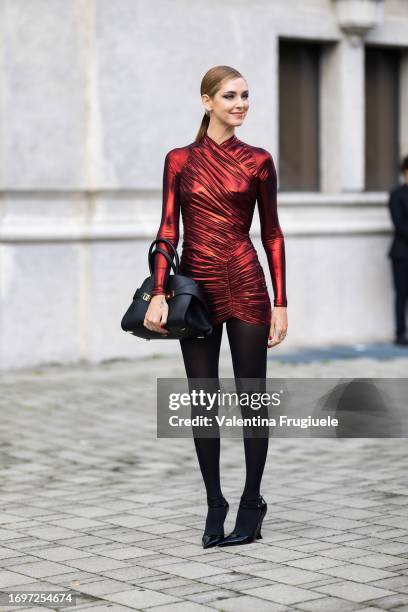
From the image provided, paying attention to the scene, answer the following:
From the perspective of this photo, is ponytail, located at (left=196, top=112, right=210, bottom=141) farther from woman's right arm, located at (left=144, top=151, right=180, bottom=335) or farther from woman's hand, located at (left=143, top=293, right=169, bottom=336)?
woman's hand, located at (left=143, top=293, right=169, bottom=336)

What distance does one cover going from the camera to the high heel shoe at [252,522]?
588 centimetres

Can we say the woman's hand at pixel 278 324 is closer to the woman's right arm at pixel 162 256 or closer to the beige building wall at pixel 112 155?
the woman's right arm at pixel 162 256

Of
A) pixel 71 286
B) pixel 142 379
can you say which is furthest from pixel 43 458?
pixel 71 286

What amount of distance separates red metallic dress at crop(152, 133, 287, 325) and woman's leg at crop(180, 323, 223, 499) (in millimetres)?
128

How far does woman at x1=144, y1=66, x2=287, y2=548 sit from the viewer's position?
5.77 m

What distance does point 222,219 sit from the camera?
5.77 metres

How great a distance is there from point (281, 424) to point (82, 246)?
308cm

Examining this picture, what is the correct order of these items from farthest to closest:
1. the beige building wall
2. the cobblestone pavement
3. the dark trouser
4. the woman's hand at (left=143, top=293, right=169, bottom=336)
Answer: the dark trouser → the beige building wall → the woman's hand at (left=143, top=293, right=169, bottom=336) → the cobblestone pavement

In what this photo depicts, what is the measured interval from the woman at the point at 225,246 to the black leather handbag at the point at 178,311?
5.0 inches

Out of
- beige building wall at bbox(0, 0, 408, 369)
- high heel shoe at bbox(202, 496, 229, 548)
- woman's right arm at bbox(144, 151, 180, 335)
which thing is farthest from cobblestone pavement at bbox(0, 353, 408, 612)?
beige building wall at bbox(0, 0, 408, 369)

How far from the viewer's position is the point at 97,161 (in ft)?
41.5

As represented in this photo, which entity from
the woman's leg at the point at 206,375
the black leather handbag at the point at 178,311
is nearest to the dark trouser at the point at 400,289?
the woman's leg at the point at 206,375

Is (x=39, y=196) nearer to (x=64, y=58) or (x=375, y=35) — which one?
(x=64, y=58)

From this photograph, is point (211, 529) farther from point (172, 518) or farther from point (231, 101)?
point (231, 101)
